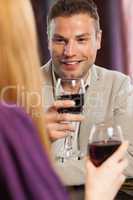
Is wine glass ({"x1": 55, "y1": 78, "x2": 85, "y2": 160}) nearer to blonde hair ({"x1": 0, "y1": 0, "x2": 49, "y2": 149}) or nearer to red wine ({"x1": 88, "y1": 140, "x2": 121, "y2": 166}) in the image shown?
red wine ({"x1": 88, "y1": 140, "x2": 121, "y2": 166})

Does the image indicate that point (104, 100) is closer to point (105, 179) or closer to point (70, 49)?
point (70, 49)

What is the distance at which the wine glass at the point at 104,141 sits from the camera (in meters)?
1.03

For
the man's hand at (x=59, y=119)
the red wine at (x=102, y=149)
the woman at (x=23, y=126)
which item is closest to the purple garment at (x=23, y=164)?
the woman at (x=23, y=126)

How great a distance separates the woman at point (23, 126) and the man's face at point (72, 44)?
1.28m

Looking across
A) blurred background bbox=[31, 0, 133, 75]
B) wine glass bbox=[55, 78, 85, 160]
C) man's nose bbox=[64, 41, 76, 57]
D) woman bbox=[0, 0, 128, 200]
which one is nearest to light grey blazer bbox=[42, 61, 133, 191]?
man's nose bbox=[64, 41, 76, 57]

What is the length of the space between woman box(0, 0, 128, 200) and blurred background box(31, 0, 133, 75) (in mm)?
2051

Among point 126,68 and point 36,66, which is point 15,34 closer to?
point 36,66

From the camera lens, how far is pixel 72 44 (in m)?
2.15

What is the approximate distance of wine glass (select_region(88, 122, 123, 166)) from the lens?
1.03 metres

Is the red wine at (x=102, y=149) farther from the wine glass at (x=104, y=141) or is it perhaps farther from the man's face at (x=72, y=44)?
the man's face at (x=72, y=44)

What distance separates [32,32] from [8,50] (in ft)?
0.22

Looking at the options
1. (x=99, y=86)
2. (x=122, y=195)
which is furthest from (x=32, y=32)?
(x=99, y=86)

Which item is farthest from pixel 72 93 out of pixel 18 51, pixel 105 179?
pixel 18 51

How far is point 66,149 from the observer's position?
179cm
